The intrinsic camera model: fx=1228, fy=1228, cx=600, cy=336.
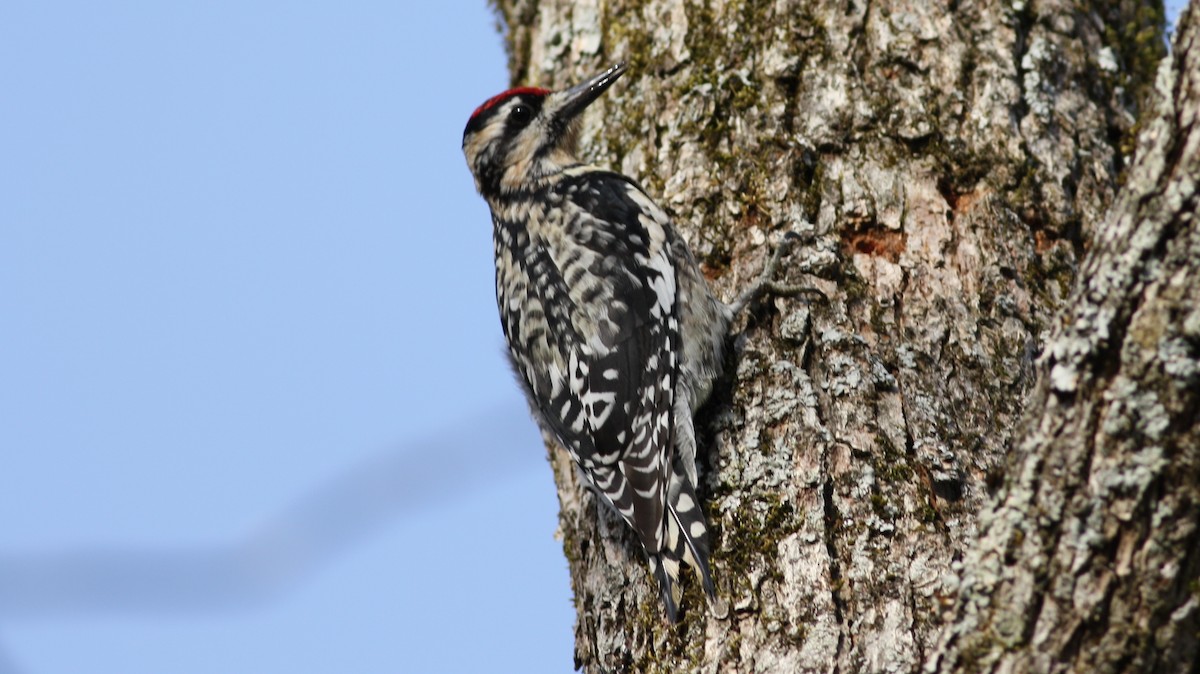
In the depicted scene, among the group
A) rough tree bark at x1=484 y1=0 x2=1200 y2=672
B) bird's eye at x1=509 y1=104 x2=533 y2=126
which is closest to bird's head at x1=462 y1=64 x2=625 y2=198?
bird's eye at x1=509 y1=104 x2=533 y2=126

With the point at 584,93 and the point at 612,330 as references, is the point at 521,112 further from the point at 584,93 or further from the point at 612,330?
the point at 612,330

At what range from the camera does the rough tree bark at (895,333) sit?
6.36 ft

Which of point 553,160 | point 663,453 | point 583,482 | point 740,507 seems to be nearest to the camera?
point 740,507

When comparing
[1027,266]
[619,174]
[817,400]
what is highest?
[619,174]

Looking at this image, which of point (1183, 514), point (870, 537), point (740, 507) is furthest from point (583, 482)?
point (1183, 514)

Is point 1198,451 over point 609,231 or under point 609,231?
under

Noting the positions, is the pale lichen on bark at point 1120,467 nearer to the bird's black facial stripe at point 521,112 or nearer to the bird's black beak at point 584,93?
the bird's black beak at point 584,93

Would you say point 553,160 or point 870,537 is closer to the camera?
point 870,537

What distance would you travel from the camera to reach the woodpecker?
3320 millimetres

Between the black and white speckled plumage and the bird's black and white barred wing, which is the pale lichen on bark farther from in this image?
the bird's black and white barred wing

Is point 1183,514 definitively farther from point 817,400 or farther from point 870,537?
point 817,400

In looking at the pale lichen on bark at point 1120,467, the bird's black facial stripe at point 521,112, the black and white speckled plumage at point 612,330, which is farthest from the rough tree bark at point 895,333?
the bird's black facial stripe at point 521,112

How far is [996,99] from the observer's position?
385 centimetres

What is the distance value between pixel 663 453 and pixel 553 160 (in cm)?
163
